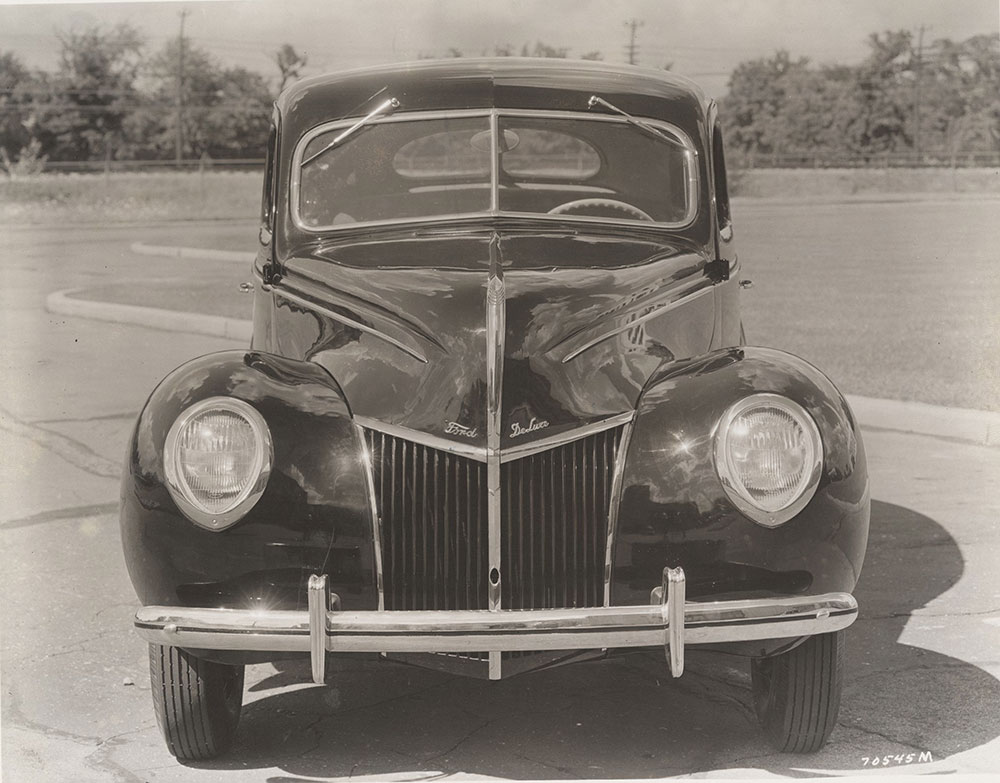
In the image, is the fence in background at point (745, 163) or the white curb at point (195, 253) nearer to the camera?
the white curb at point (195, 253)

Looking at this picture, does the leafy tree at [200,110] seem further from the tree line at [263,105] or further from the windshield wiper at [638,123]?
the windshield wiper at [638,123]

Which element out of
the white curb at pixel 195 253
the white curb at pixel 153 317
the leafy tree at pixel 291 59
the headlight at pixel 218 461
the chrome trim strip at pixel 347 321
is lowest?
the white curb at pixel 195 253

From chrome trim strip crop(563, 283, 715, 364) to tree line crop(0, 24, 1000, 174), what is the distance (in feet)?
43.8

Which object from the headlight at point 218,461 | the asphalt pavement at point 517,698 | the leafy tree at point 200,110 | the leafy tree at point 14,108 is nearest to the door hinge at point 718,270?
the asphalt pavement at point 517,698

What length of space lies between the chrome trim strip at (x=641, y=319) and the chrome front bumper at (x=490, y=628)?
67 centimetres

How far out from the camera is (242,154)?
30.8 meters

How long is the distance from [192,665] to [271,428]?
26.8 inches

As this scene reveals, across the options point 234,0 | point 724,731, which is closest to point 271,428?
point 724,731

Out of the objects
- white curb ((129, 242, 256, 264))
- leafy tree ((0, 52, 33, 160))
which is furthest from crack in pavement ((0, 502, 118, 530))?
leafy tree ((0, 52, 33, 160))

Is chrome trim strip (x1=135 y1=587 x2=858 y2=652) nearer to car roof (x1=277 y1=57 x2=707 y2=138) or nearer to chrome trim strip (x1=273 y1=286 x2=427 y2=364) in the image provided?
chrome trim strip (x1=273 y1=286 x2=427 y2=364)

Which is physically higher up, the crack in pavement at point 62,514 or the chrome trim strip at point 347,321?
the chrome trim strip at point 347,321

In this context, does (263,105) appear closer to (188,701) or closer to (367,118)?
(367,118)

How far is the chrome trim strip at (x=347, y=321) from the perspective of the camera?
11.4 ft

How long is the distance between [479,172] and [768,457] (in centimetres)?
165
